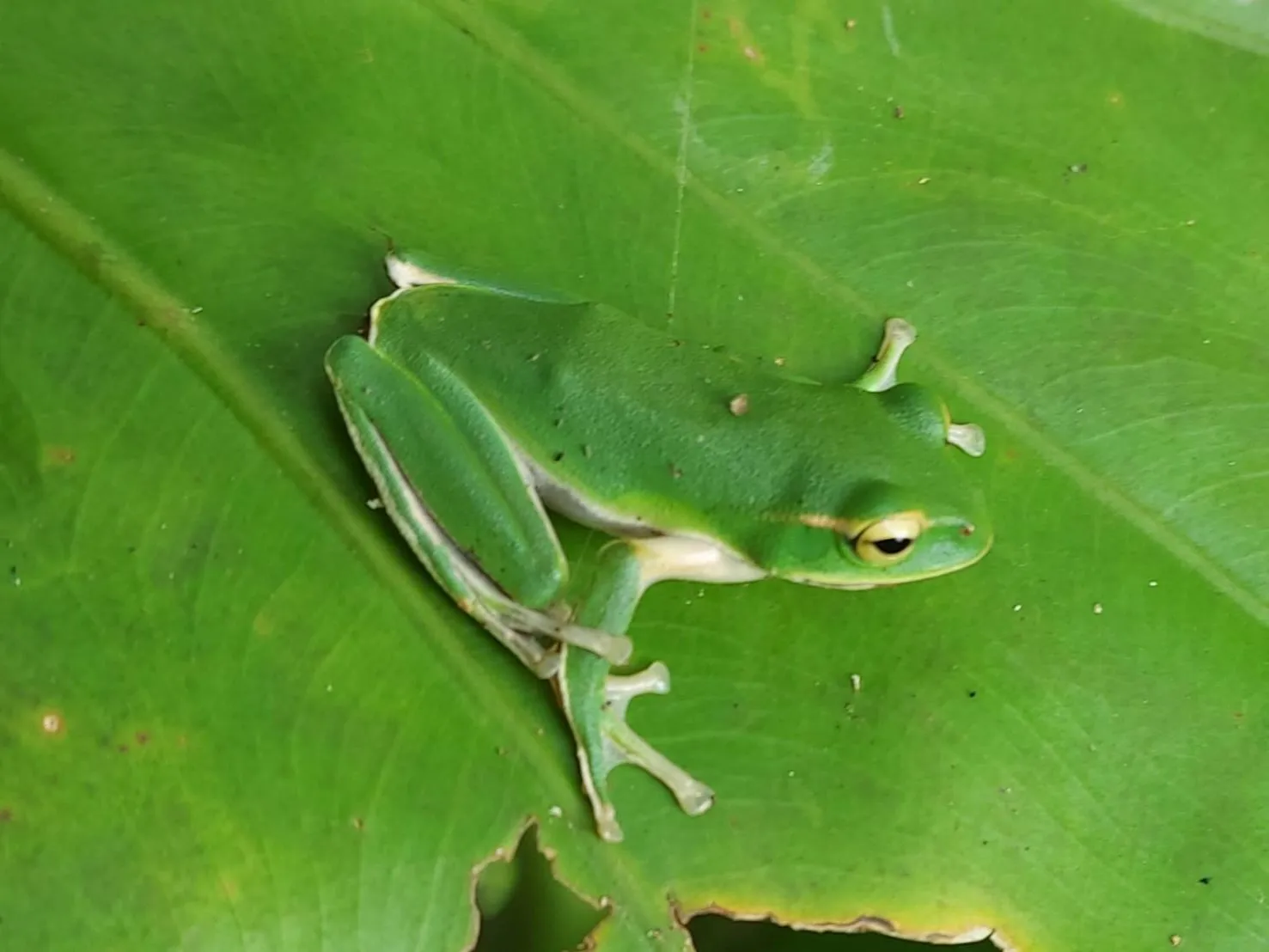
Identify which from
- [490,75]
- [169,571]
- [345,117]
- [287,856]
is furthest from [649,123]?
[287,856]

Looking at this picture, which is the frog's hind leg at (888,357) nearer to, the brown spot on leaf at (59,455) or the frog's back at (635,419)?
the frog's back at (635,419)

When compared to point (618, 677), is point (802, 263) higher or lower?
higher

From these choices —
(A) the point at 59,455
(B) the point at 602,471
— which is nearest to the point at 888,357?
(B) the point at 602,471

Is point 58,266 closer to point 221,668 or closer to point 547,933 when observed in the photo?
point 221,668

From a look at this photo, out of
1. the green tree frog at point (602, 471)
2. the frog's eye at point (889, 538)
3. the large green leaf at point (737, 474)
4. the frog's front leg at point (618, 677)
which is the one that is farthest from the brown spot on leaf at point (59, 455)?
the frog's eye at point (889, 538)

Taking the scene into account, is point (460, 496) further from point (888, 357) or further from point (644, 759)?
point (888, 357)

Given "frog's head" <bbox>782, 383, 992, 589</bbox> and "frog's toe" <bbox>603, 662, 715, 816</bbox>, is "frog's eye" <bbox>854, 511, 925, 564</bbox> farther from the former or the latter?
"frog's toe" <bbox>603, 662, 715, 816</bbox>
